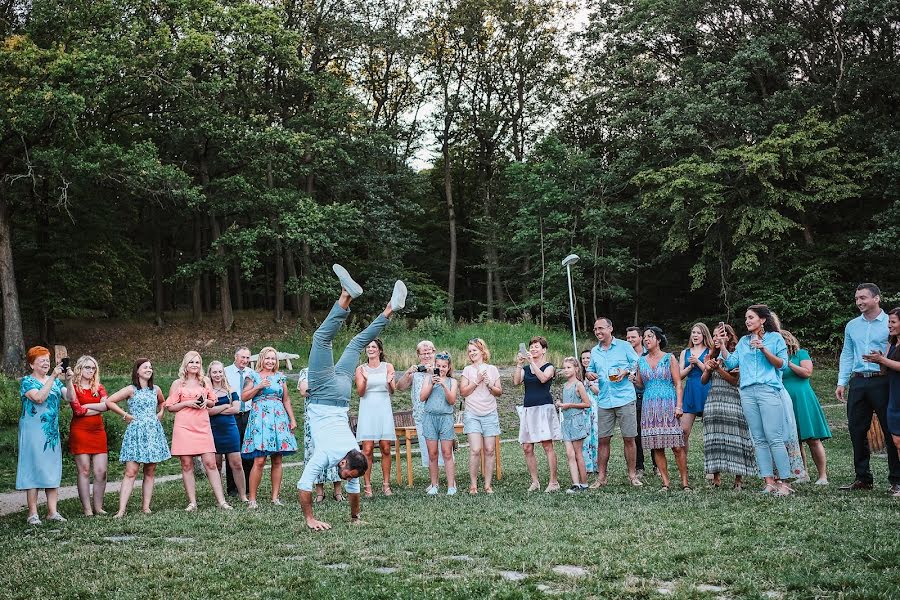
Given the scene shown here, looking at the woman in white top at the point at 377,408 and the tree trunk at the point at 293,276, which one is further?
the tree trunk at the point at 293,276

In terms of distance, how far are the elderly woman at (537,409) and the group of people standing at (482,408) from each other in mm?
16

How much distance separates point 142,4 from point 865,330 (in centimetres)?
2365

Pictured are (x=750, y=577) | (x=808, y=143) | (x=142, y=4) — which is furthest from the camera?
(x=808, y=143)

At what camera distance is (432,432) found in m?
9.18

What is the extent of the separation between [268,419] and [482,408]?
237 centimetres

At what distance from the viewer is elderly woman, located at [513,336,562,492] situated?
357 inches

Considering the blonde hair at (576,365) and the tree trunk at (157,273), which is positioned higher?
the tree trunk at (157,273)

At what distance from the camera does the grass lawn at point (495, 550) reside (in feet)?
14.7

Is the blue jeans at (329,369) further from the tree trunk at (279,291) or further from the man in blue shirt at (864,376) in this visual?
the tree trunk at (279,291)

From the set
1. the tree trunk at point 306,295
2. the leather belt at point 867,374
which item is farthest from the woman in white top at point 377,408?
the tree trunk at point 306,295

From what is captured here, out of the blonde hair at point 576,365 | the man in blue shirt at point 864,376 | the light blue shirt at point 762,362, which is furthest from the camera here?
the blonde hair at point 576,365

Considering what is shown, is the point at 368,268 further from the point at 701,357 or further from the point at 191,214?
the point at 701,357

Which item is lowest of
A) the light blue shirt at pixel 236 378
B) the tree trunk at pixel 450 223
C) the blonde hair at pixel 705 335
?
the light blue shirt at pixel 236 378

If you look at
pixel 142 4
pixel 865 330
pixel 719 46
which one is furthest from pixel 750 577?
pixel 719 46
